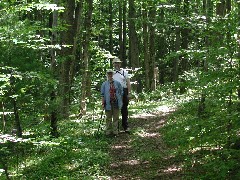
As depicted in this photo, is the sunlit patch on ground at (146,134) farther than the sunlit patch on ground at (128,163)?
Yes

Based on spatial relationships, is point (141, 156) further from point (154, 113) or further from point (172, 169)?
point (154, 113)

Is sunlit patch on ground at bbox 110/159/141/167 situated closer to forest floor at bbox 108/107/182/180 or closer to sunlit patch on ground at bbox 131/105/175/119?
forest floor at bbox 108/107/182/180

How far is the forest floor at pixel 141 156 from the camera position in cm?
761

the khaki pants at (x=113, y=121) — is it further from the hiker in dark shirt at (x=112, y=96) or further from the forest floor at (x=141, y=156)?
the forest floor at (x=141, y=156)

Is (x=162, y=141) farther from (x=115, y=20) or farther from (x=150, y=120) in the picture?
(x=115, y=20)

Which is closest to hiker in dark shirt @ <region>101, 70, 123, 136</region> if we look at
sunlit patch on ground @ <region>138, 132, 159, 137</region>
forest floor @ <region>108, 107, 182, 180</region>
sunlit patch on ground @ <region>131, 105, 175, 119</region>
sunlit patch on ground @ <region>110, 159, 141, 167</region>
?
forest floor @ <region>108, 107, 182, 180</region>

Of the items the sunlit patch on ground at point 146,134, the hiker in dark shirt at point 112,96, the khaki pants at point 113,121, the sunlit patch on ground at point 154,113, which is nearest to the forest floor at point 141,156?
the sunlit patch on ground at point 146,134

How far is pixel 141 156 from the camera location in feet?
29.3

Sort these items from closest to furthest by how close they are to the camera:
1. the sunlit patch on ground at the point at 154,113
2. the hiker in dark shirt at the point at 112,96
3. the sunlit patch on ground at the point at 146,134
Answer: the hiker in dark shirt at the point at 112,96 < the sunlit patch on ground at the point at 146,134 < the sunlit patch on ground at the point at 154,113

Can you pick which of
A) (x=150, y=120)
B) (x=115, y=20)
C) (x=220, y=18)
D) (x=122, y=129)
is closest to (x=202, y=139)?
(x=220, y=18)

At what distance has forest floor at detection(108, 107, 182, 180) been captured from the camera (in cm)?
761

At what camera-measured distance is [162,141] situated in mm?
10422

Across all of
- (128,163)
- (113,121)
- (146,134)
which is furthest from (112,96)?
(128,163)

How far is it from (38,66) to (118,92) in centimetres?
316
